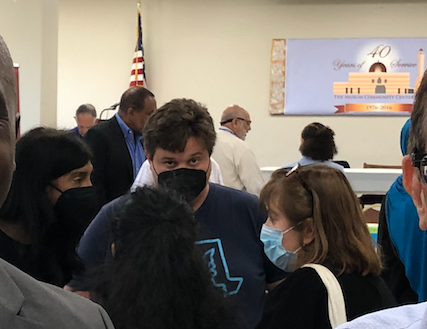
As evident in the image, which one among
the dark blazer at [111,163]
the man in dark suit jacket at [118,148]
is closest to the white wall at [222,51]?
the man in dark suit jacket at [118,148]

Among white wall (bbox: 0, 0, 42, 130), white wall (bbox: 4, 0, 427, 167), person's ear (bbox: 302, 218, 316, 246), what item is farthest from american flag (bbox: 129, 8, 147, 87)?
person's ear (bbox: 302, 218, 316, 246)

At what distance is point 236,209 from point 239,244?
0.12m

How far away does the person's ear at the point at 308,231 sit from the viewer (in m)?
1.66

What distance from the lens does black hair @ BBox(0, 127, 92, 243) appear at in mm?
1543

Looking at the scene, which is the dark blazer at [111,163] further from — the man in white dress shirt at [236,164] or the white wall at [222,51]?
the white wall at [222,51]

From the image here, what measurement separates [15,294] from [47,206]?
1.00m

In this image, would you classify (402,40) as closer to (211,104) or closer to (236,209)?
(211,104)

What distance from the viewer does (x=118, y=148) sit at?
133 inches

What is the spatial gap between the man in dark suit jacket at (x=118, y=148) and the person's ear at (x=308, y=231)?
1.85 m

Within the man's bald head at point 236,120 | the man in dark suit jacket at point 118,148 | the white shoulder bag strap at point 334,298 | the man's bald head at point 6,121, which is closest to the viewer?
the man's bald head at point 6,121

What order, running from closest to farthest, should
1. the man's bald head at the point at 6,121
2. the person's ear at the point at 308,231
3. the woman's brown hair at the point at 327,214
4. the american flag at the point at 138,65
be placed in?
1. the man's bald head at the point at 6,121
2. the woman's brown hair at the point at 327,214
3. the person's ear at the point at 308,231
4. the american flag at the point at 138,65

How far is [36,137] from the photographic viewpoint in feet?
5.40

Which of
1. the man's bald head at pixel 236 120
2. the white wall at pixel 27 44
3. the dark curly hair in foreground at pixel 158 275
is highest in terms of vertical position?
the white wall at pixel 27 44

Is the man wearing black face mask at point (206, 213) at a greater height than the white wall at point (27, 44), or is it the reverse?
the white wall at point (27, 44)
